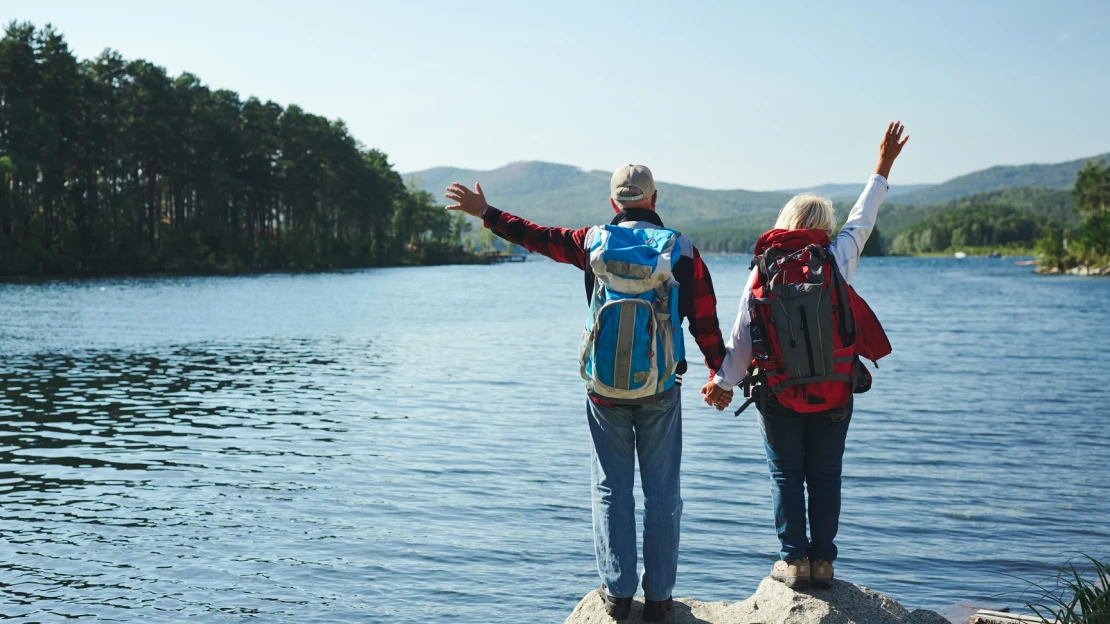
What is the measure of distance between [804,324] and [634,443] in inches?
42.1

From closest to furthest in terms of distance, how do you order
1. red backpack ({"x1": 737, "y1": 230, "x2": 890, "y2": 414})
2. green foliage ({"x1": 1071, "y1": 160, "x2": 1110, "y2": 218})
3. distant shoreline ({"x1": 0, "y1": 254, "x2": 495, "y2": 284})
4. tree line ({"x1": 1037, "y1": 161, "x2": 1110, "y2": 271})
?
1. red backpack ({"x1": 737, "y1": 230, "x2": 890, "y2": 414})
2. distant shoreline ({"x1": 0, "y1": 254, "x2": 495, "y2": 284})
3. tree line ({"x1": 1037, "y1": 161, "x2": 1110, "y2": 271})
4. green foliage ({"x1": 1071, "y1": 160, "x2": 1110, "y2": 218})

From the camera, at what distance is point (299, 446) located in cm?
1476

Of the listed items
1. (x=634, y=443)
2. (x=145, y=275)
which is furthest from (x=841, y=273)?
(x=145, y=275)

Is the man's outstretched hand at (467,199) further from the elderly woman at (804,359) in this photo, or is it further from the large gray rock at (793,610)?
the large gray rock at (793,610)

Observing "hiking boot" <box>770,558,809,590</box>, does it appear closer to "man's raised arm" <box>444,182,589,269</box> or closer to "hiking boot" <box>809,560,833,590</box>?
"hiking boot" <box>809,560,833,590</box>

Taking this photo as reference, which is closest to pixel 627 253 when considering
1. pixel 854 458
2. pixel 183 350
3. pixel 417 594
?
pixel 417 594

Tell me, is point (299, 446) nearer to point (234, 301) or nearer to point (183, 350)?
point (183, 350)

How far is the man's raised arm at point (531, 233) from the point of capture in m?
5.21

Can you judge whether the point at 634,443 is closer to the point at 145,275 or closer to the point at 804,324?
the point at 804,324

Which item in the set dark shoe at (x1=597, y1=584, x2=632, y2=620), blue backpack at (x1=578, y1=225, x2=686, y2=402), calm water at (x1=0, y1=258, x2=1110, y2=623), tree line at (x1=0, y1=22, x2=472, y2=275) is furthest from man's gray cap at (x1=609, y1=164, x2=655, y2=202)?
tree line at (x1=0, y1=22, x2=472, y2=275)

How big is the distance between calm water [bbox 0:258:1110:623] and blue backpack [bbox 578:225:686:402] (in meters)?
3.37

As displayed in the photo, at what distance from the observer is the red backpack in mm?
5125

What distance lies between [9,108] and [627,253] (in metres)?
75.4

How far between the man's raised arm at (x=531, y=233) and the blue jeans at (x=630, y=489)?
79 cm
